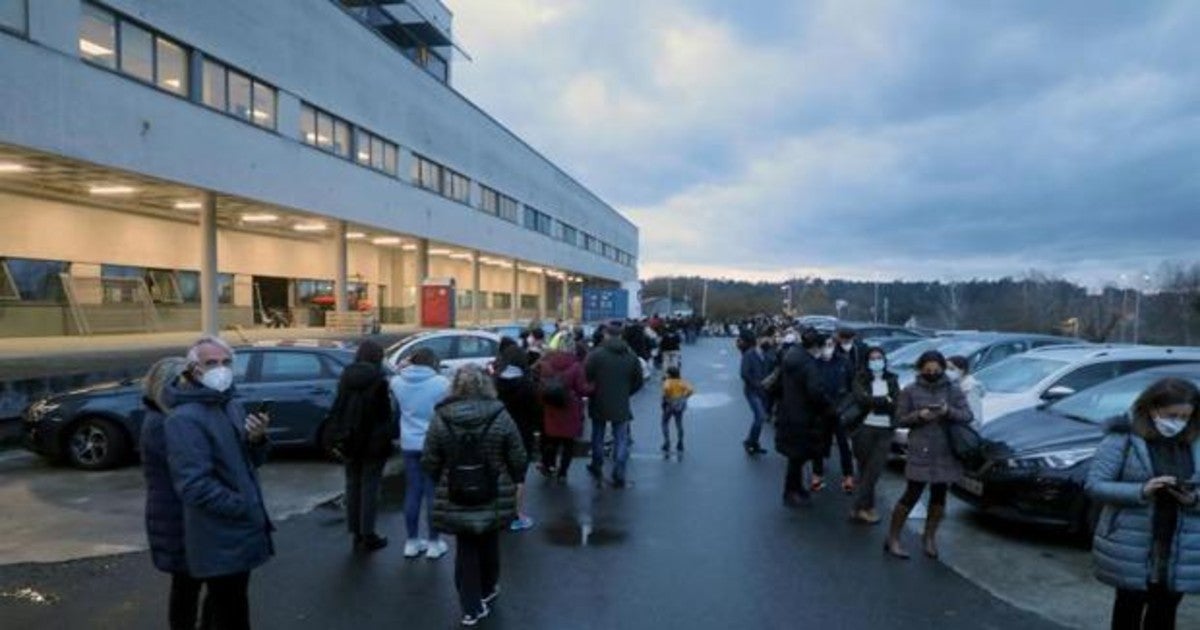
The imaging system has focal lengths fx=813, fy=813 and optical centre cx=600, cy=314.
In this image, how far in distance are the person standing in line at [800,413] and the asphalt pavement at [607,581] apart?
0.35 meters

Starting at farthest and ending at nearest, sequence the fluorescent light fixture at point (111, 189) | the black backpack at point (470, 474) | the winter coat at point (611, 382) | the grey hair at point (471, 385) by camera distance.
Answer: the fluorescent light fixture at point (111, 189), the winter coat at point (611, 382), the grey hair at point (471, 385), the black backpack at point (470, 474)

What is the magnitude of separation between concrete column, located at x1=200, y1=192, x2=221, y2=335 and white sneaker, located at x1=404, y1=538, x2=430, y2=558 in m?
17.2

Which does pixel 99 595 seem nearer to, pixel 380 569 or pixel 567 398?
pixel 380 569

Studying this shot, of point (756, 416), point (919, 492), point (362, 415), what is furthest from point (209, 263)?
point (919, 492)

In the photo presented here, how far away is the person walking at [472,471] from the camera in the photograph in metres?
4.82

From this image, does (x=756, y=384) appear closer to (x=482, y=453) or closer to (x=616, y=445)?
(x=616, y=445)

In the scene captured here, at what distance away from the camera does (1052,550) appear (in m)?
6.89

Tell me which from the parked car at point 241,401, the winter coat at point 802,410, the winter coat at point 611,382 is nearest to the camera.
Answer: the winter coat at point 802,410

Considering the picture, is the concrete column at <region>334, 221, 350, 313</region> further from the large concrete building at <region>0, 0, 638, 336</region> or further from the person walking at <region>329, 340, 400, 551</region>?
the person walking at <region>329, 340, 400, 551</region>

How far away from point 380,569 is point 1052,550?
218 inches

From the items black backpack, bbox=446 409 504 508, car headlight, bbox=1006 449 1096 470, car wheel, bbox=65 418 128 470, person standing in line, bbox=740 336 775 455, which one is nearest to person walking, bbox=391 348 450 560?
black backpack, bbox=446 409 504 508

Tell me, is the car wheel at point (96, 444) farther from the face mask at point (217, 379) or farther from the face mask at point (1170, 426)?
the face mask at point (1170, 426)

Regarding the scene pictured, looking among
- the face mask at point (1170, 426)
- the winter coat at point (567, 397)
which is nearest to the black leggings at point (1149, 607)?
the face mask at point (1170, 426)

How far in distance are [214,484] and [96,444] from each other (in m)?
7.54
